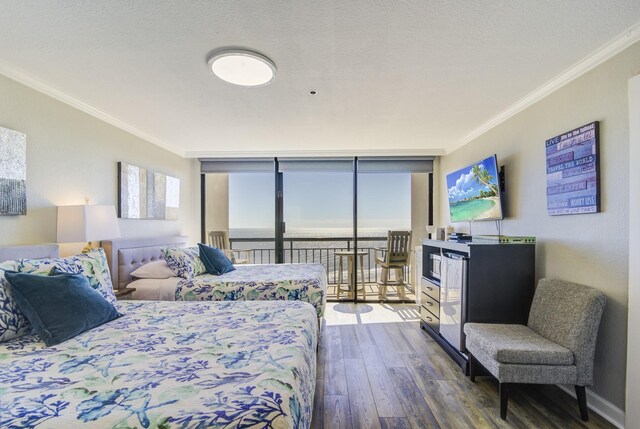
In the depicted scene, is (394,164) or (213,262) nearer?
(213,262)

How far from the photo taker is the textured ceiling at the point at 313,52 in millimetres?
1487

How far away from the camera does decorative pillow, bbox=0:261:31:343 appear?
4.69ft

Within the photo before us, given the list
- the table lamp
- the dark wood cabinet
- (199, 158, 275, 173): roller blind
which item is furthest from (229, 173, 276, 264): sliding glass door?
the dark wood cabinet

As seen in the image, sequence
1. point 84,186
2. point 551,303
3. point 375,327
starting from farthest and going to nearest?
point 375,327
point 84,186
point 551,303

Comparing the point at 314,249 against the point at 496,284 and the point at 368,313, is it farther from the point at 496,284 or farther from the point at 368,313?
the point at 496,284

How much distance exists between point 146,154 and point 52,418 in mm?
3508

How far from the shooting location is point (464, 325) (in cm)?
238

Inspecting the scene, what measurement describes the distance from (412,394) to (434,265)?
5.20ft

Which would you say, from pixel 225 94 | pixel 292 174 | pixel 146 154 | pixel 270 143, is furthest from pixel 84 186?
pixel 292 174

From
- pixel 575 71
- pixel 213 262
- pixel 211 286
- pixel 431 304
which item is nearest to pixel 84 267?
pixel 211 286

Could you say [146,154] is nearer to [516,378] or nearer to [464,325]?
[464,325]

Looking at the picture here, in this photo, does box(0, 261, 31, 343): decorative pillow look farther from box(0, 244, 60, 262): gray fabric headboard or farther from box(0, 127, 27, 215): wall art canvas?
box(0, 127, 27, 215): wall art canvas

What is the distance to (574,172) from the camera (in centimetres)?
207

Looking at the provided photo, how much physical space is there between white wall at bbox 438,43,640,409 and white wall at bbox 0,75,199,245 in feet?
13.5
